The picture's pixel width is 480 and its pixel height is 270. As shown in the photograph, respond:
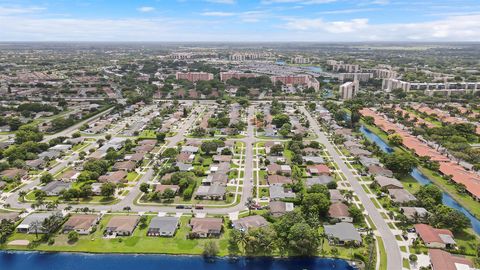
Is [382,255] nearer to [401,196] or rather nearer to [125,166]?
[401,196]

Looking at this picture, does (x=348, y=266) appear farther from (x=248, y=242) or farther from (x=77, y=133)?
(x=77, y=133)

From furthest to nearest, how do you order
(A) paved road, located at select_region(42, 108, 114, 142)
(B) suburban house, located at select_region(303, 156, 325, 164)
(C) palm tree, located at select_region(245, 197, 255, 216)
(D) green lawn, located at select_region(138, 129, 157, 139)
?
1. (D) green lawn, located at select_region(138, 129, 157, 139)
2. (A) paved road, located at select_region(42, 108, 114, 142)
3. (B) suburban house, located at select_region(303, 156, 325, 164)
4. (C) palm tree, located at select_region(245, 197, 255, 216)

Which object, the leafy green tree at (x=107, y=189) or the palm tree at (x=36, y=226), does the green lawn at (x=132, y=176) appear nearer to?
the leafy green tree at (x=107, y=189)

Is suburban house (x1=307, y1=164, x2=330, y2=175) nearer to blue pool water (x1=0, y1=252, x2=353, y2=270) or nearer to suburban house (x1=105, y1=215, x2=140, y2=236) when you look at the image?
blue pool water (x1=0, y1=252, x2=353, y2=270)

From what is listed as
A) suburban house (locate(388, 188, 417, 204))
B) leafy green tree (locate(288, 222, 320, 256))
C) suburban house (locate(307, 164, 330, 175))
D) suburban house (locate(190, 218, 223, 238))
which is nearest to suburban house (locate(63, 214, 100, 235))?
suburban house (locate(190, 218, 223, 238))

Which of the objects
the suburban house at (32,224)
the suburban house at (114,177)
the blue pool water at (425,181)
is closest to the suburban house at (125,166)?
the suburban house at (114,177)

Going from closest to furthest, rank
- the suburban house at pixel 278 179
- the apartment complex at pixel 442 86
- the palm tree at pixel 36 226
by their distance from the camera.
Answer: the palm tree at pixel 36 226 < the suburban house at pixel 278 179 < the apartment complex at pixel 442 86
